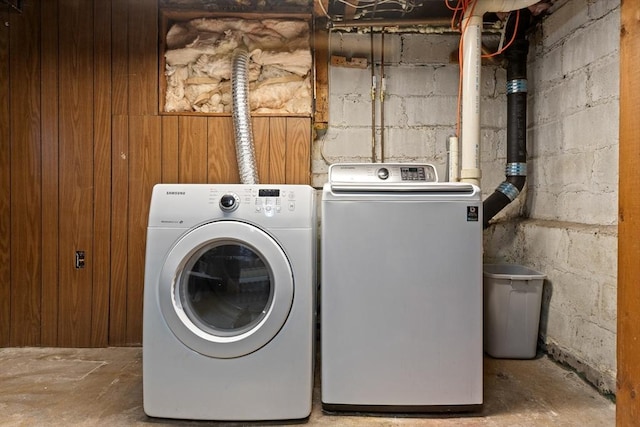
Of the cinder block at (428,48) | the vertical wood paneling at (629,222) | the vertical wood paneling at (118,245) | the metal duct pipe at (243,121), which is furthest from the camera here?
the cinder block at (428,48)

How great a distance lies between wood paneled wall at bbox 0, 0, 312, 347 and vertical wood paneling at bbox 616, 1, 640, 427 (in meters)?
1.87

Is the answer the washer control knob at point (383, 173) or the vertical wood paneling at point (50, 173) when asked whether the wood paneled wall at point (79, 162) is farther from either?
the washer control knob at point (383, 173)

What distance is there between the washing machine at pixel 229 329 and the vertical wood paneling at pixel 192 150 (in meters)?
0.72

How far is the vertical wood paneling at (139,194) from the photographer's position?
212cm

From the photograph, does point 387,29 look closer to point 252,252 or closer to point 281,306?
point 252,252

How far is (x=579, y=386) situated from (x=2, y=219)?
3007 millimetres

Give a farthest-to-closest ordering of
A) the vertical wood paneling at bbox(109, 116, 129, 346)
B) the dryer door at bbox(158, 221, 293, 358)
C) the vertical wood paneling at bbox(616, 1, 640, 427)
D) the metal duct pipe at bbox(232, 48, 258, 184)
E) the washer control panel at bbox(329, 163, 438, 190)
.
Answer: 1. the vertical wood paneling at bbox(109, 116, 129, 346)
2. the metal duct pipe at bbox(232, 48, 258, 184)
3. the washer control panel at bbox(329, 163, 438, 190)
4. the dryer door at bbox(158, 221, 293, 358)
5. the vertical wood paneling at bbox(616, 1, 640, 427)

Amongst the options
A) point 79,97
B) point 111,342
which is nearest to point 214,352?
point 111,342

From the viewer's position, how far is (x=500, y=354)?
2000mm

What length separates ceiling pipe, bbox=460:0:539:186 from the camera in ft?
6.17

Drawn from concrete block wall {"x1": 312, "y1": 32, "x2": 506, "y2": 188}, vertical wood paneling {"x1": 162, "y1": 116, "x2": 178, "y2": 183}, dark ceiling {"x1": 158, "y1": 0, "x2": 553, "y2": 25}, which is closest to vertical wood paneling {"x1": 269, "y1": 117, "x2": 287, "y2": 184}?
concrete block wall {"x1": 312, "y1": 32, "x2": 506, "y2": 188}

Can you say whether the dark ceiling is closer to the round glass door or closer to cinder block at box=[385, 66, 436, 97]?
cinder block at box=[385, 66, 436, 97]

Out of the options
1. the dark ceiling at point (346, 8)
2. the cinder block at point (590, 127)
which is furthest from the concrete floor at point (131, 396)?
the dark ceiling at point (346, 8)

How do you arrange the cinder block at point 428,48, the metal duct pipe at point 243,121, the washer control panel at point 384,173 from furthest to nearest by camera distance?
the cinder block at point 428,48 → the metal duct pipe at point 243,121 → the washer control panel at point 384,173
